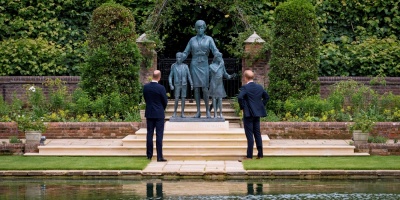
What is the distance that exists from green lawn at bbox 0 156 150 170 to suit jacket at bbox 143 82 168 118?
92 centimetres

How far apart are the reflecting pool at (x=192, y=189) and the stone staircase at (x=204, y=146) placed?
2.94m

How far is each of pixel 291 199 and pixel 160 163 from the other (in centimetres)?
480

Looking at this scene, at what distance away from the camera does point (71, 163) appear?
1600cm

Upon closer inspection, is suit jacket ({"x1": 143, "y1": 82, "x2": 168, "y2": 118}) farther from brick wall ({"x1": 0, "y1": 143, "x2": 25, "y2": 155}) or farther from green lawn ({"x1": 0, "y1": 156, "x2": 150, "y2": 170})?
brick wall ({"x1": 0, "y1": 143, "x2": 25, "y2": 155})

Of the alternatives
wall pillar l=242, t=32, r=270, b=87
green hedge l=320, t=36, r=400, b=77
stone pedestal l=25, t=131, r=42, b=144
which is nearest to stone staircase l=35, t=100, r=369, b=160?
stone pedestal l=25, t=131, r=42, b=144

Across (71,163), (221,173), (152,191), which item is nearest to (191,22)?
(71,163)

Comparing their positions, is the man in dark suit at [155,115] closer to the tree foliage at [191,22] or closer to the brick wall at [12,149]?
the brick wall at [12,149]

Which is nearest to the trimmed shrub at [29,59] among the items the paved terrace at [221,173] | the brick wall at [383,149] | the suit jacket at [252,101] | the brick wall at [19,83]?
the brick wall at [19,83]

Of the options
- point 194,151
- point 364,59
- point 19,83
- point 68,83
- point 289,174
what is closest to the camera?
point 289,174

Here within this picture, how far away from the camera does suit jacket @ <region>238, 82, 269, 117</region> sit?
16859mm

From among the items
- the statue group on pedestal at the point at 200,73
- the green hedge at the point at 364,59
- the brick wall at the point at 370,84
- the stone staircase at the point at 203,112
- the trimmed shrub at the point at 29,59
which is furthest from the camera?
the green hedge at the point at 364,59

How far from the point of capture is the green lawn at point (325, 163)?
15.2 m

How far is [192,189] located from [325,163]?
3.55 m

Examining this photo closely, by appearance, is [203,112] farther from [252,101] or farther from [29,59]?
[29,59]
